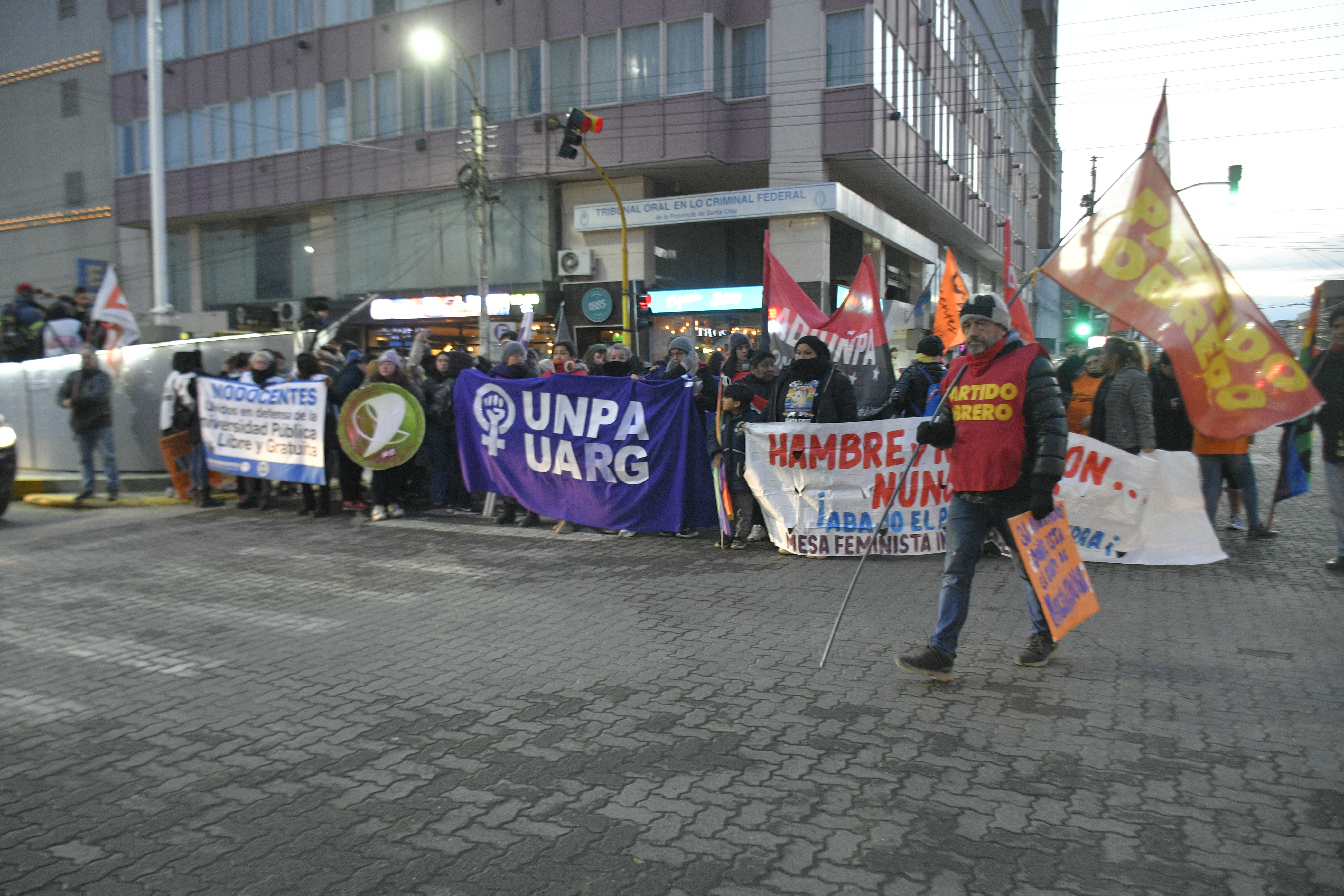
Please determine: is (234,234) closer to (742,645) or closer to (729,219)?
(729,219)

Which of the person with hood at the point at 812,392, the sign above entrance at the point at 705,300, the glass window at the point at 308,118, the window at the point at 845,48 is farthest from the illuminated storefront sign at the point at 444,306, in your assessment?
the person with hood at the point at 812,392

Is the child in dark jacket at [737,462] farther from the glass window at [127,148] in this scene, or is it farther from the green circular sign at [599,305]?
the glass window at [127,148]

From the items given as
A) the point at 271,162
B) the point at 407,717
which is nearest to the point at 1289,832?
the point at 407,717

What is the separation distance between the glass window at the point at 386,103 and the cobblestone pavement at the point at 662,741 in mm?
27363

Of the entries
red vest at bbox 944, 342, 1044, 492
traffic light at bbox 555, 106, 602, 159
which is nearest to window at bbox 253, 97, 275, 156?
traffic light at bbox 555, 106, 602, 159

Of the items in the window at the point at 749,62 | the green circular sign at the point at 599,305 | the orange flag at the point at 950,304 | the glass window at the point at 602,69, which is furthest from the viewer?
the green circular sign at the point at 599,305

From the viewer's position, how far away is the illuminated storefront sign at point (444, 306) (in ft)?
96.6

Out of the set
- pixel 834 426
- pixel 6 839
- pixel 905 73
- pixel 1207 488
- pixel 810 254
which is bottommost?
pixel 6 839

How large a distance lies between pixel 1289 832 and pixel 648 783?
88.7 inches

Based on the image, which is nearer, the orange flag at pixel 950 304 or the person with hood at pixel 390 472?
the person with hood at pixel 390 472

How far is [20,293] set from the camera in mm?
15188

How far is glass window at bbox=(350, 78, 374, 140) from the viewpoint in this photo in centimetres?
3136

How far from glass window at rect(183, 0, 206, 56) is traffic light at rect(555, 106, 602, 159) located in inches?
985

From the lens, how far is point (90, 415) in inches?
452
